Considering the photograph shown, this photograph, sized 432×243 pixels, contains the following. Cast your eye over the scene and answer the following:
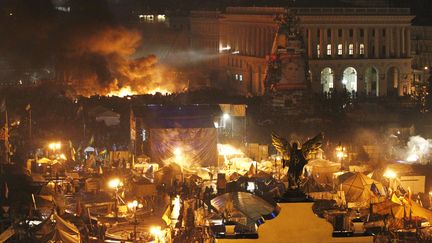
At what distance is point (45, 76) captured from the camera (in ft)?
302

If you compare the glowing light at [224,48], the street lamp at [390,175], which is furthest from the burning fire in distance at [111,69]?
the street lamp at [390,175]

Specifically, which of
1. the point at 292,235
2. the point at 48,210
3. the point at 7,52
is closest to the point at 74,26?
the point at 7,52

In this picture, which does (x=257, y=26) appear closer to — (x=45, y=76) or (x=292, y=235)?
(x=45, y=76)

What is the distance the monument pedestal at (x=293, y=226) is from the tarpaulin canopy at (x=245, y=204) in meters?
11.2

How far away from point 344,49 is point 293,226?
74.0 metres

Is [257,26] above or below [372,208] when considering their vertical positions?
above

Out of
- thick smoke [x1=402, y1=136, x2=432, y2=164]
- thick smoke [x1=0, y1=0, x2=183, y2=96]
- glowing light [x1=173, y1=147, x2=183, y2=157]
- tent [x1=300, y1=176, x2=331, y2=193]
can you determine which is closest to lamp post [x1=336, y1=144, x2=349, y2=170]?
thick smoke [x1=402, y1=136, x2=432, y2=164]

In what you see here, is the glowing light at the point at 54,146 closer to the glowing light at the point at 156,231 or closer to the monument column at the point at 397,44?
the glowing light at the point at 156,231

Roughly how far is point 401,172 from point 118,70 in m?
42.1

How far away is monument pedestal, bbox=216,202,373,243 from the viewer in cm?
1998

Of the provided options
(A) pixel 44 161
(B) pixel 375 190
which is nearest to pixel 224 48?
A: (A) pixel 44 161

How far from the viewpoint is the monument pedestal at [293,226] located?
787 inches

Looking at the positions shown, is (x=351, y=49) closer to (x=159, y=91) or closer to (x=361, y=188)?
(x=159, y=91)

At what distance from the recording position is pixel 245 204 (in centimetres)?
3344
